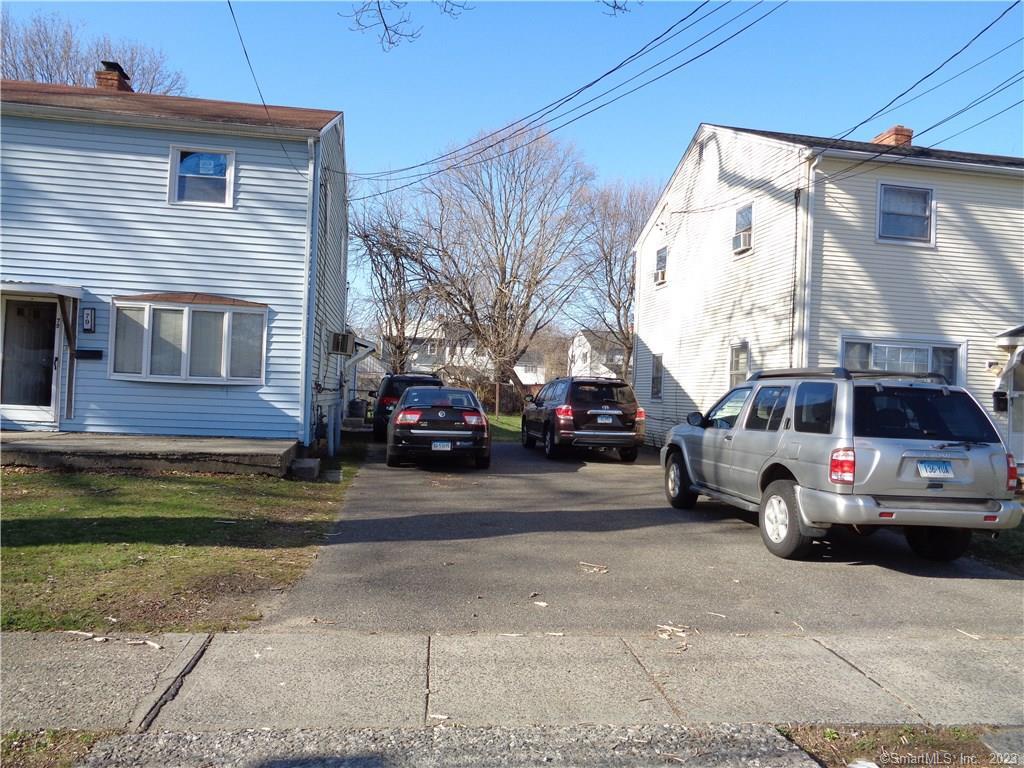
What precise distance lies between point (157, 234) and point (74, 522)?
22.9 feet

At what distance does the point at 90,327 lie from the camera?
42.0ft

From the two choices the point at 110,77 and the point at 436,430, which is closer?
the point at 436,430

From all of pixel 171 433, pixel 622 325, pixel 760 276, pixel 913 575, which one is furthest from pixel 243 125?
pixel 622 325

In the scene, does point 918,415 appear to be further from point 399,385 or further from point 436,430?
point 399,385

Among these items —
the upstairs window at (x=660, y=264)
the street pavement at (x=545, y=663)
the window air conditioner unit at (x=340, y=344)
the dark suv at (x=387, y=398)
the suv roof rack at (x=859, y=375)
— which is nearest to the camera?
the street pavement at (x=545, y=663)

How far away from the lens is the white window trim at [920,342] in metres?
14.6

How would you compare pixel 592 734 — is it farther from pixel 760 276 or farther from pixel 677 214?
pixel 677 214

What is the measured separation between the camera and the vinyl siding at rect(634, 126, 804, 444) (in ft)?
50.5

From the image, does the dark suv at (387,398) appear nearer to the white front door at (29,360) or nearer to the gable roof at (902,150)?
the white front door at (29,360)

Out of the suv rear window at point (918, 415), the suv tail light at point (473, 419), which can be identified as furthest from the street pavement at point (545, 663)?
the suv tail light at point (473, 419)

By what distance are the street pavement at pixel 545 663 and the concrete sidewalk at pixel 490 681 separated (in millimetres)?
16

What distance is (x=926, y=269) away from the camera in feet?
48.9

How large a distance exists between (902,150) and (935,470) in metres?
10.3

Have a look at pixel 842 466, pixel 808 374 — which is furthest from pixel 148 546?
pixel 808 374
